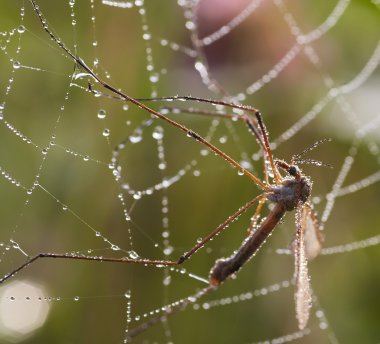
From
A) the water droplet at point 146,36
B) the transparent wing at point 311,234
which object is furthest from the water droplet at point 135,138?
the transparent wing at point 311,234

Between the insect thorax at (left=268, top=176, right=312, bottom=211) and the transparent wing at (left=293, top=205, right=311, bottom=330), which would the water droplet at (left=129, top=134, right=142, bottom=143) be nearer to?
the insect thorax at (left=268, top=176, right=312, bottom=211)

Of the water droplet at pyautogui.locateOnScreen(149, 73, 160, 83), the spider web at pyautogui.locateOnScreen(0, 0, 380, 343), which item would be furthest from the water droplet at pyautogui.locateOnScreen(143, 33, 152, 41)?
the water droplet at pyautogui.locateOnScreen(149, 73, 160, 83)

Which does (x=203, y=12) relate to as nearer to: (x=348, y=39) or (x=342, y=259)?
(x=348, y=39)

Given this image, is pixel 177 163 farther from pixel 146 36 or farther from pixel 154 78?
pixel 146 36

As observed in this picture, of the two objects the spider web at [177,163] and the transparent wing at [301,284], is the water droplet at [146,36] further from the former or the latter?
the transparent wing at [301,284]

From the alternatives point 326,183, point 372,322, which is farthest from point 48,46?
point 372,322
